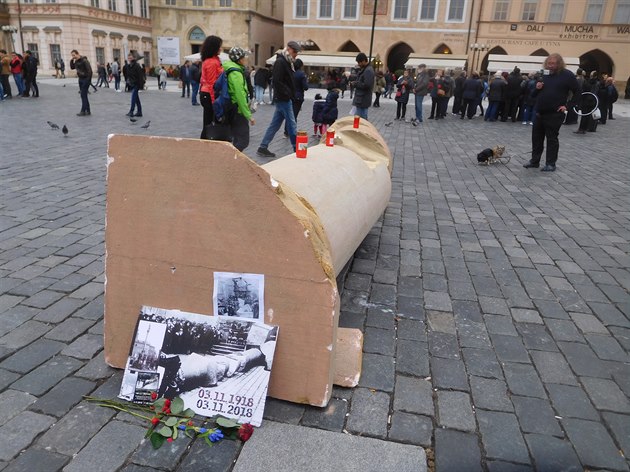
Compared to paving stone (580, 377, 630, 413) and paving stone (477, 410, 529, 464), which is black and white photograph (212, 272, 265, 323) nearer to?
paving stone (477, 410, 529, 464)

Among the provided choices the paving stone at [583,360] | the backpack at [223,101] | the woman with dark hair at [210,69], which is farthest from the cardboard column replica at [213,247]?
the woman with dark hair at [210,69]

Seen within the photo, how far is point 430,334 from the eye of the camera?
11.1 ft

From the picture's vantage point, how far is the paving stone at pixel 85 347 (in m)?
2.98

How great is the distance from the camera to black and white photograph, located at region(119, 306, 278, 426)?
251cm

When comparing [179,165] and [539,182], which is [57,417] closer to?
[179,165]

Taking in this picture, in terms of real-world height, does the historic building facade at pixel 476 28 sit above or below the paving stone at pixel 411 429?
above

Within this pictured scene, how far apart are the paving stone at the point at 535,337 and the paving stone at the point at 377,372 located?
0.98 m

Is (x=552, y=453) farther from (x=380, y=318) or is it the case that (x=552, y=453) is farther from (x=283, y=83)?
(x=283, y=83)

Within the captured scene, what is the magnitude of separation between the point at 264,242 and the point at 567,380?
196cm

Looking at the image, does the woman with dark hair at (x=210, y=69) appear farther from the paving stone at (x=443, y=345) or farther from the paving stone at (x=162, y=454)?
the paving stone at (x=162, y=454)

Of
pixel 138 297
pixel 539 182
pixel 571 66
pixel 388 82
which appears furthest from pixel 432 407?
pixel 571 66

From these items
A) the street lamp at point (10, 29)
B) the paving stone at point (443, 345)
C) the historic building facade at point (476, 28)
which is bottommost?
the paving stone at point (443, 345)

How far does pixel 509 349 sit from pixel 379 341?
2.74 feet

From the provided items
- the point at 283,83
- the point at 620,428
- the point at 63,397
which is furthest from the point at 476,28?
the point at 63,397
